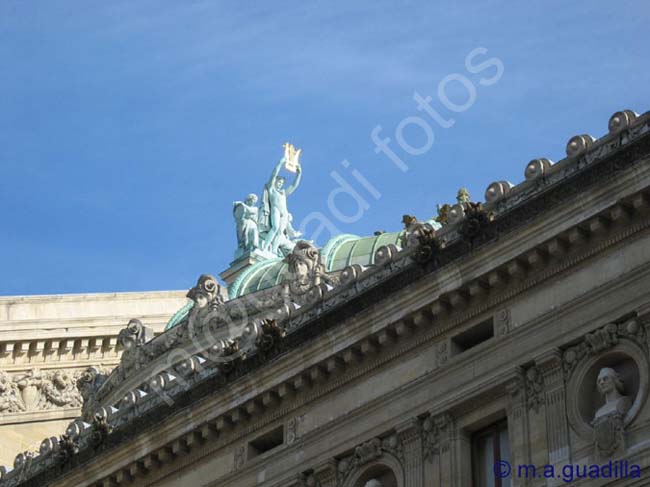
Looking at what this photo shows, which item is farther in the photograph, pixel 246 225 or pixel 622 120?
pixel 246 225

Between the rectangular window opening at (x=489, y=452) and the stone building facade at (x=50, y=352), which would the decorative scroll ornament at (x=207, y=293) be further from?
the rectangular window opening at (x=489, y=452)

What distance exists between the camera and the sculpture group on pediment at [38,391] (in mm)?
70125

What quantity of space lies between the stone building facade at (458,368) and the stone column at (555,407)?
3 centimetres

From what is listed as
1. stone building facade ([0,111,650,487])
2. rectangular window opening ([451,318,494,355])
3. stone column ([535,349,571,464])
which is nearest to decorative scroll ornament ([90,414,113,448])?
stone building facade ([0,111,650,487])

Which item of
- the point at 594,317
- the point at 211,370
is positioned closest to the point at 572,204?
the point at 594,317

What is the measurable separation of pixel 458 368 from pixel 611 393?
3815mm

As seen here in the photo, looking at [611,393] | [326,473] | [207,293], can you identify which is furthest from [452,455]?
[207,293]

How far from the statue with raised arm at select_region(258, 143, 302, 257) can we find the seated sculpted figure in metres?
31.5

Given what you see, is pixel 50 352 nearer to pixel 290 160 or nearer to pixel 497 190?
pixel 290 160

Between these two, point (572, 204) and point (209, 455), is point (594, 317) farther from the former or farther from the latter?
point (209, 455)

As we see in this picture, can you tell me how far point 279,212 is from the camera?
67.8 m

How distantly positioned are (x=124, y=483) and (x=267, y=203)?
81.7 feet

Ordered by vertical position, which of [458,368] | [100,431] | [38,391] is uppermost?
[38,391]

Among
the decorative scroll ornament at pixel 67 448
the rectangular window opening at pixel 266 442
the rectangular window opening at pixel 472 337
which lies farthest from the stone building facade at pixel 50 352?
the rectangular window opening at pixel 472 337
